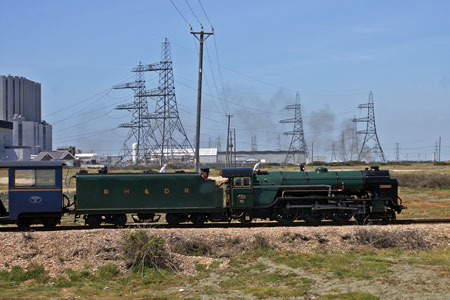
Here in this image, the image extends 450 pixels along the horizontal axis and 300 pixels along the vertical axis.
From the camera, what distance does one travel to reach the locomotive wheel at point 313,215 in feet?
67.8

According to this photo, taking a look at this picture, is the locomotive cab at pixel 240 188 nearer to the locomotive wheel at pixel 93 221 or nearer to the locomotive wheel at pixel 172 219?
the locomotive wheel at pixel 172 219

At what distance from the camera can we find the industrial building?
5069 inches

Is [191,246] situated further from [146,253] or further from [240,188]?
[240,188]

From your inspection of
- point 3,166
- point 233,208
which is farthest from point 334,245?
point 3,166

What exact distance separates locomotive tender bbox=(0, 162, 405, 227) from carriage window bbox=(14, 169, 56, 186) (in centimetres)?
4

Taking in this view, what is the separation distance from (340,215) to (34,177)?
12.9 m

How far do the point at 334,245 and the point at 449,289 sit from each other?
558 cm

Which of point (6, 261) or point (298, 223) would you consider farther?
point (298, 223)

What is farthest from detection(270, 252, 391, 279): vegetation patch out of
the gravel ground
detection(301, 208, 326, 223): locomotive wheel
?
detection(301, 208, 326, 223): locomotive wheel

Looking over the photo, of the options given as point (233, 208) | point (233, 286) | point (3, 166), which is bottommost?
point (233, 286)

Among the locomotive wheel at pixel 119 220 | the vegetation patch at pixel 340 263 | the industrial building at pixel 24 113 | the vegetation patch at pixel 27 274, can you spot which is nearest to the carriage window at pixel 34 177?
the locomotive wheel at pixel 119 220

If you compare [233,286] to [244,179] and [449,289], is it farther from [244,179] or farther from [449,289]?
[244,179]

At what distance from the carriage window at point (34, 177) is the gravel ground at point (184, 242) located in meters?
2.57

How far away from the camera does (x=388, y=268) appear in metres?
14.5
